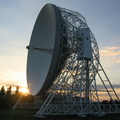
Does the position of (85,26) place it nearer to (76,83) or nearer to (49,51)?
(49,51)

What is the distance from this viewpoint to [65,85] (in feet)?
77.4

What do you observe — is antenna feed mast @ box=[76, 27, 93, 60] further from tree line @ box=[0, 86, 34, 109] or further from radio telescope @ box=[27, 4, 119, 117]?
tree line @ box=[0, 86, 34, 109]

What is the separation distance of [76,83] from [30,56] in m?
11.5

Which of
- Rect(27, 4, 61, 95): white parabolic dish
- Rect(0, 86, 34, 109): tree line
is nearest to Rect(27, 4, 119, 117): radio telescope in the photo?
Rect(27, 4, 61, 95): white parabolic dish

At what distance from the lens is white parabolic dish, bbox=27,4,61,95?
21625mm

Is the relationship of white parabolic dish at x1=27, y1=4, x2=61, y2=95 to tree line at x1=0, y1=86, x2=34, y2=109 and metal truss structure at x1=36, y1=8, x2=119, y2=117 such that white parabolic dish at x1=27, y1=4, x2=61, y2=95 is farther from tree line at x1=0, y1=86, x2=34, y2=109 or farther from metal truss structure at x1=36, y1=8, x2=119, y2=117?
tree line at x1=0, y1=86, x2=34, y2=109

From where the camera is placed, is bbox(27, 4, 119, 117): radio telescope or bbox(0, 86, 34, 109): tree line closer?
bbox(27, 4, 119, 117): radio telescope

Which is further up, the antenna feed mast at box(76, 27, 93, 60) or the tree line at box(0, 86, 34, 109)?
the antenna feed mast at box(76, 27, 93, 60)

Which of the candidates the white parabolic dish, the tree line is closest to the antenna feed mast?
the white parabolic dish

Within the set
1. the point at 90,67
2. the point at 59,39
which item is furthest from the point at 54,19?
the point at 90,67

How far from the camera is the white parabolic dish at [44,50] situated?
2162cm

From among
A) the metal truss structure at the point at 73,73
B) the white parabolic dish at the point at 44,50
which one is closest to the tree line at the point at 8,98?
the white parabolic dish at the point at 44,50

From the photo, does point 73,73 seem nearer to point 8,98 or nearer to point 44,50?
point 44,50

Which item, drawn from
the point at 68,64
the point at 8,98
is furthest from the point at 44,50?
the point at 8,98
